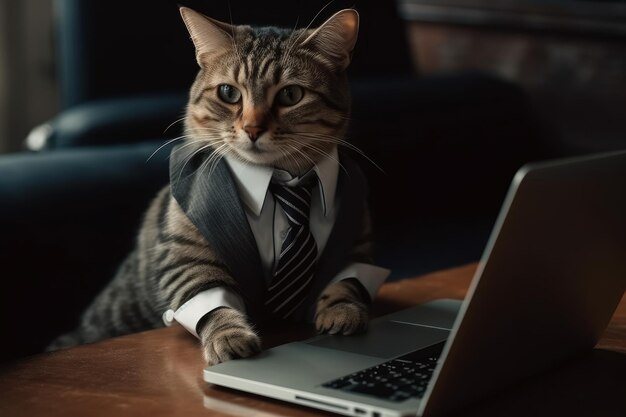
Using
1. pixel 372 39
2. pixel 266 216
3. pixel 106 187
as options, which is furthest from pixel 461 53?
pixel 266 216

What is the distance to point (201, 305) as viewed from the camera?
1.02 m

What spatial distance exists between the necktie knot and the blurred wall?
5.96 feet

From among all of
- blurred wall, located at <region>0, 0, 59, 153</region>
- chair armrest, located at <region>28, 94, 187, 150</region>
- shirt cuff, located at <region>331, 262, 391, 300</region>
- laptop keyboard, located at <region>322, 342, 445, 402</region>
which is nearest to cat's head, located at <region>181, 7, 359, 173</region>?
shirt cuff, located at <region>331, 262, 391, 300</region>

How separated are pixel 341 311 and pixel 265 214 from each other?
0.14 meters

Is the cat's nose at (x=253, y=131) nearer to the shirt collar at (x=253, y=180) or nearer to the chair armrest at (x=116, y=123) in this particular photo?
the shirt collar at (x=253, y=180)

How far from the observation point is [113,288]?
138 centimetres

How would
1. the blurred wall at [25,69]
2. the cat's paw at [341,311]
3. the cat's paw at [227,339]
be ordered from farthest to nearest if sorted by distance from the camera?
1. the blurred wall at [25,69]
2. the cat's paw at [341,311]
3. the cat's paw at [227,339]

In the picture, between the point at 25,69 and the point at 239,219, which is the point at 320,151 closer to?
the point at 239,219

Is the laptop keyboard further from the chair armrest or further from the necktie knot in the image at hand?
the chair armrest

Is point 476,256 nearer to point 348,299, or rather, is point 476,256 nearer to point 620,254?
point 348,299

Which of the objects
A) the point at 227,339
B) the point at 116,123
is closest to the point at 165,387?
the point at 227,339

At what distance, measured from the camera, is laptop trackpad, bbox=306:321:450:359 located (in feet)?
3.07

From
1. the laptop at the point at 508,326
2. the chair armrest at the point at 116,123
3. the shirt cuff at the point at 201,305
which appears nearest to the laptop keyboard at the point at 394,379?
the laptop at the point at 508,326

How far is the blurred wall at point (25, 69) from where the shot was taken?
8.72 feet
